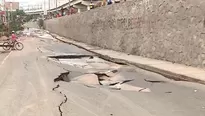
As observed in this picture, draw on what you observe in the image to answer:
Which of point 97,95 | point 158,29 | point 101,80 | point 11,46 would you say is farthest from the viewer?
point 11,46

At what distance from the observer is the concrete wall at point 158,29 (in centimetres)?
1379

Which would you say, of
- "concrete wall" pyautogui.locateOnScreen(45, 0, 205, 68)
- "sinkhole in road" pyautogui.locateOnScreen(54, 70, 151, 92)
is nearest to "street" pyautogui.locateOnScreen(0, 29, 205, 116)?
"sinkhole in road" pyautogui.locateOnScreen(54, 70, 151, 92)

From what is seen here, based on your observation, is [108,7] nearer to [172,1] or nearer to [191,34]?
[172,1]

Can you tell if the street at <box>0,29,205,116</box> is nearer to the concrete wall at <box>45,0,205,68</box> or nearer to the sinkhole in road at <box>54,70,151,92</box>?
the sinkhole in road at <box>54,70,151,92</box>

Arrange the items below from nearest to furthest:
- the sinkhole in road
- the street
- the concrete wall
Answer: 1. the street
2. the sinkhole in road
3. the concrete wall

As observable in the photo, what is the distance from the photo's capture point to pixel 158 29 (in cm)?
1741

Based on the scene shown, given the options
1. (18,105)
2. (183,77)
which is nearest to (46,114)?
(18,105)

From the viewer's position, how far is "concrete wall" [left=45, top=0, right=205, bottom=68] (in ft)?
45.2

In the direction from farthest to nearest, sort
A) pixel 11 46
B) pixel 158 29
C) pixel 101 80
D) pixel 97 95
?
pixel 11 46, pixel 158 29, pixel 101 80, pixel 97 95

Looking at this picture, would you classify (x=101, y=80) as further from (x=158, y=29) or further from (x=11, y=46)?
Answer: (x=11, y=46)

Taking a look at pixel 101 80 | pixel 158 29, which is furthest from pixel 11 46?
pixel 101 80

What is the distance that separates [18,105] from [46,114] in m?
1.21

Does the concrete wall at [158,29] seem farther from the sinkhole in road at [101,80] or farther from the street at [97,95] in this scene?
the sinkhole in road at [101,80]

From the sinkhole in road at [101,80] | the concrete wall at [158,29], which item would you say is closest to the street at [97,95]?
the sinkhole in road at [101,80]
